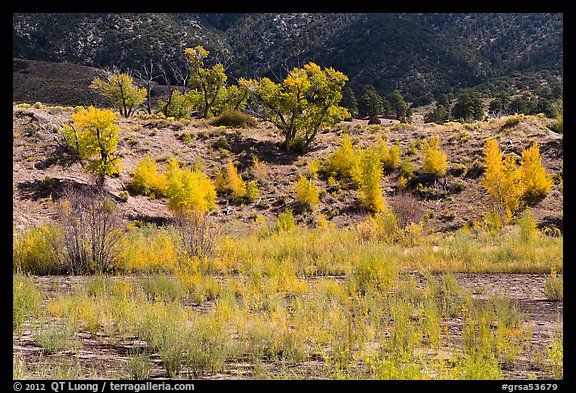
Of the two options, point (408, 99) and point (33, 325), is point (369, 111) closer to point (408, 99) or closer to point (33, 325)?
point (408, 99)

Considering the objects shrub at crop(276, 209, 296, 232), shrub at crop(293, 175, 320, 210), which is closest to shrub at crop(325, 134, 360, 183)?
shrub at crop(293, 175, 320, 210)

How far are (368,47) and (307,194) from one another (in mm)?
72625

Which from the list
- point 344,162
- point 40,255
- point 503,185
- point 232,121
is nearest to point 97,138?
point 40,255

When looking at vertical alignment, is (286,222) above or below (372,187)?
below

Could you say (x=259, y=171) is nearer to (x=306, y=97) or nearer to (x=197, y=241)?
(x=306, y=97)

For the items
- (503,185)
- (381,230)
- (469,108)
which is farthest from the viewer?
(469,108)

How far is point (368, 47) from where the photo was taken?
8819 centimetres

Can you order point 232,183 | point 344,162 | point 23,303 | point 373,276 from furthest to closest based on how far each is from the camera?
point 344,162 < point 232,183 < point 373,276 < point 23,303

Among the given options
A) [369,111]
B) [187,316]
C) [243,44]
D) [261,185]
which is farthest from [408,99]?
[187,316]

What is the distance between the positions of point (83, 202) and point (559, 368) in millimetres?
12821

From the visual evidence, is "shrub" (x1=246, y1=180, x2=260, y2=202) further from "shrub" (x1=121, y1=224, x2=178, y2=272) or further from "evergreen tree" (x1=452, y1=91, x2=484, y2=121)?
"evergreen tree" (x1=452, y1=91, x2=484, y2=121)

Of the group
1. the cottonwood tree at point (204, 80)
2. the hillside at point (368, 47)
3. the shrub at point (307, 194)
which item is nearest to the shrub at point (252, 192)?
the shrub at point (307, 194)

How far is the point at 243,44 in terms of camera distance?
327 feet

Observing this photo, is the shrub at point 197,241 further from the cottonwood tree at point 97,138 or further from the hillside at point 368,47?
the hillside at point 368,47
